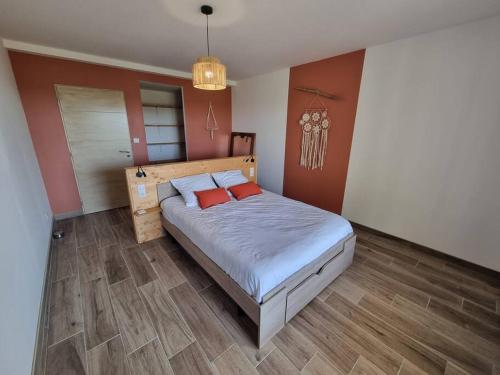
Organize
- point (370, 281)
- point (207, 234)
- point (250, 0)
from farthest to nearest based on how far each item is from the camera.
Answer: point (370, 281)
point (207, 234)
point (250, 0)

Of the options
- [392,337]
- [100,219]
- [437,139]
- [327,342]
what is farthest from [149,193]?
[437,139]

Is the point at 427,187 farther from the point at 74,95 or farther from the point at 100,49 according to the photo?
the point at 74,95

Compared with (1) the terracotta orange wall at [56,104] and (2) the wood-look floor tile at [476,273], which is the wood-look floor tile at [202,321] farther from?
(1) the terracotta orange wall at [56,104]

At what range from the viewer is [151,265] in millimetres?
2289

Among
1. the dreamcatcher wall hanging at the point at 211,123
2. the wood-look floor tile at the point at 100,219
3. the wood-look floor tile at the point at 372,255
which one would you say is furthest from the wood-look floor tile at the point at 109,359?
the dreamcatcher wall hanging at the point at 211,123

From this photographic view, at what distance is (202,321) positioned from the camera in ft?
5.42

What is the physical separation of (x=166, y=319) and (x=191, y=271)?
56 cm

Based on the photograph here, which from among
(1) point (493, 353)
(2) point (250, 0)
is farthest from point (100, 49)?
(1) point (493, 353)

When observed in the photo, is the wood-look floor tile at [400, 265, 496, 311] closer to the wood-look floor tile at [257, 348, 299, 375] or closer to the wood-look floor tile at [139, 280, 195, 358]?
the wood-look floor tile at [257, 348, 299, 375]

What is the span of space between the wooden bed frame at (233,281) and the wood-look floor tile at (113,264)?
0.30 metres

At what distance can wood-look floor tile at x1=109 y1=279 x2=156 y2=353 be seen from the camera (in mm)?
1507

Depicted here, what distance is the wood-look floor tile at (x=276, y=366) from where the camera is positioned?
132cm

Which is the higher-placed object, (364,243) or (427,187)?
(427,187)

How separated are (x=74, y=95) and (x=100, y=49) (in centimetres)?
82
